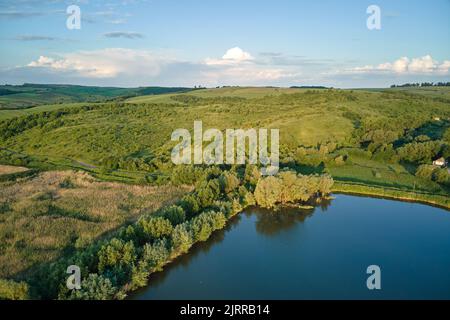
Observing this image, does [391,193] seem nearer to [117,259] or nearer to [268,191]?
[268,191]

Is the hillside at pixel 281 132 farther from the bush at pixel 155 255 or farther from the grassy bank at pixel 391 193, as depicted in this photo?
the bush at pixel 155 255

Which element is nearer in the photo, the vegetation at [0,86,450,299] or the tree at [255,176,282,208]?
the vegetation at [0,86,450,299]

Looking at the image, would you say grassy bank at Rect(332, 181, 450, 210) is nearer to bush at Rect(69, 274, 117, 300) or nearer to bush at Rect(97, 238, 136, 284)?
bush at Rect(97, 238, 136, 284)

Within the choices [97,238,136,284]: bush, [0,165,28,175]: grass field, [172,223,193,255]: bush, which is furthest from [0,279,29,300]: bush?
[0,165,28,175]: grass field

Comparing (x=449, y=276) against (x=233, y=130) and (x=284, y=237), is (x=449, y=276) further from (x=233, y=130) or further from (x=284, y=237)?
(x=233, y=130)

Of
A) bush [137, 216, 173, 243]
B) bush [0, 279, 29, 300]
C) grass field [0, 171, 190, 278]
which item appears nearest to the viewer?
bush [0, 279, 29, 300]

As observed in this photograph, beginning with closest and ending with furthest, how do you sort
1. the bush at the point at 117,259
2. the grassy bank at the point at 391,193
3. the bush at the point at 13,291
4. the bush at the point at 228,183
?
1. the bush at the point at 13,291
2. the bush at the point at 117,259
3. the grassy bank at the point at 391,193
4. the bush at the point at 228,183

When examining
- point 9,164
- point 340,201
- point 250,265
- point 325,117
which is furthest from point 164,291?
point 325,117

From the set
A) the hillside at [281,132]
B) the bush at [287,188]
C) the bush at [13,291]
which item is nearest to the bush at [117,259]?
the bush at [13,291]

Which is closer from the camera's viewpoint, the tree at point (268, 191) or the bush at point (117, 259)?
the bush at point (117, 259)
